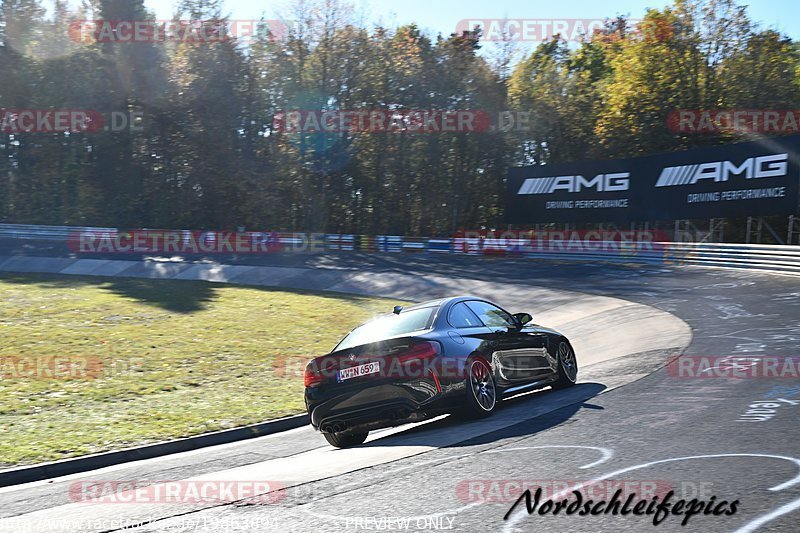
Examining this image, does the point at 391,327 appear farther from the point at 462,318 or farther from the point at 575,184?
the point at 575,184

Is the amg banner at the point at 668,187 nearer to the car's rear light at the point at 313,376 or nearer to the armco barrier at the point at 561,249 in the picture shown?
the armco barrier at the point at 561,249

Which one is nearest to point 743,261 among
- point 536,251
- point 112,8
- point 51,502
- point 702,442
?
point 536,251

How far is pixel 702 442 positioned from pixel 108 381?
9.62 metres

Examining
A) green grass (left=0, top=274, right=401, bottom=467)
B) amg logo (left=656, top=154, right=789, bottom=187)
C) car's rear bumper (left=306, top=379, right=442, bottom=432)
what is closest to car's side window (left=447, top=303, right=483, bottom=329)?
car's rear bumper (left=306, top=379, right=442, bottom=432)

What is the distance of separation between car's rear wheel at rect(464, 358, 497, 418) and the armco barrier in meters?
18.8

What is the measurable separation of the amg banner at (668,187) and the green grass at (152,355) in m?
13.8

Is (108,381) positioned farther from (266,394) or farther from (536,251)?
(536,251)

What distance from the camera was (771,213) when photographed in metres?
28.6

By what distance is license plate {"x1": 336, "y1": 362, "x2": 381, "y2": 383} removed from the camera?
8.42 metres

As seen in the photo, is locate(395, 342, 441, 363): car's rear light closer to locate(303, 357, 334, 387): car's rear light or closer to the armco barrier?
locate(303, 357, 334, 387): car's rear light

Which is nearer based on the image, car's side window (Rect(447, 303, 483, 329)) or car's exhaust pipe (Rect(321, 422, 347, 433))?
car's exhaust pipe (Rect(321, 422, 347, 433))

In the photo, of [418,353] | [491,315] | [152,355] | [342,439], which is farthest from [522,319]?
[152,355]

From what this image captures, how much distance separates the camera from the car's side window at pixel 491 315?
32.0 feet

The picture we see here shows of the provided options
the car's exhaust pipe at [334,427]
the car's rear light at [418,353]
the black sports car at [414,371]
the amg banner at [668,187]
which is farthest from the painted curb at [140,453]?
the amg banner at [668,187]
